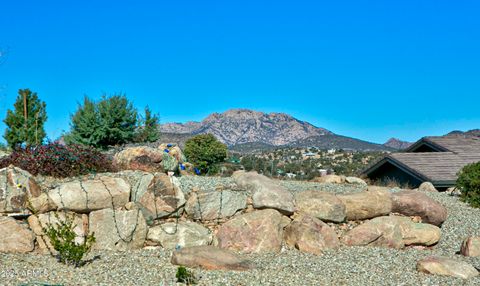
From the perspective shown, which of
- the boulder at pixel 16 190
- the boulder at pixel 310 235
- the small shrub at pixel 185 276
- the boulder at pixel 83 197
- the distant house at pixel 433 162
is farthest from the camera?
the distant house at pixel 433 162

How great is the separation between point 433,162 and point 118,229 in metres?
17.0

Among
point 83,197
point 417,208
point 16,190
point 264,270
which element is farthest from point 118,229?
point 417,208

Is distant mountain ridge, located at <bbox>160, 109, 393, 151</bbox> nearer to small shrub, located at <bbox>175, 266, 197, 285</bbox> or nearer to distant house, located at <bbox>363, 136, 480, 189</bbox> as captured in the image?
distant house, located at <bbox>363, 136, 480, 189</bbox>

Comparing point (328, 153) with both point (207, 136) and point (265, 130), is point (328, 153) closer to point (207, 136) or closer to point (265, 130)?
point (207, 136)

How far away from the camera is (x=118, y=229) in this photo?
10711 millimetres

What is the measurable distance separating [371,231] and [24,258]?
729cm

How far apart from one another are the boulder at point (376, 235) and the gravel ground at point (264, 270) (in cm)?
36

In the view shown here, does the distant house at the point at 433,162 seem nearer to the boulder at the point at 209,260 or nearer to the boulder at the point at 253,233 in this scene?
the boulder at the point at 253,233

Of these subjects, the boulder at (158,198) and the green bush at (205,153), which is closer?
the boulder at (158,198)

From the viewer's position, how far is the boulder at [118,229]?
10.6m

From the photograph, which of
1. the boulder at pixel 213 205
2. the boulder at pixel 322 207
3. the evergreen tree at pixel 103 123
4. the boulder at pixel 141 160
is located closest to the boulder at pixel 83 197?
the boulder at pixel 213 205

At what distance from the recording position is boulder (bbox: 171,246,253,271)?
9.16 metres

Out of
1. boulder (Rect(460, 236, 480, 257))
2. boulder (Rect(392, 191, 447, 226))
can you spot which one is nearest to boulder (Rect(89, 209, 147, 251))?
boulder (Rect(392, 191, 447, 226))

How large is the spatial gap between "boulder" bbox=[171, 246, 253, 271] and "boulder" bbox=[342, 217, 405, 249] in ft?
11.4
